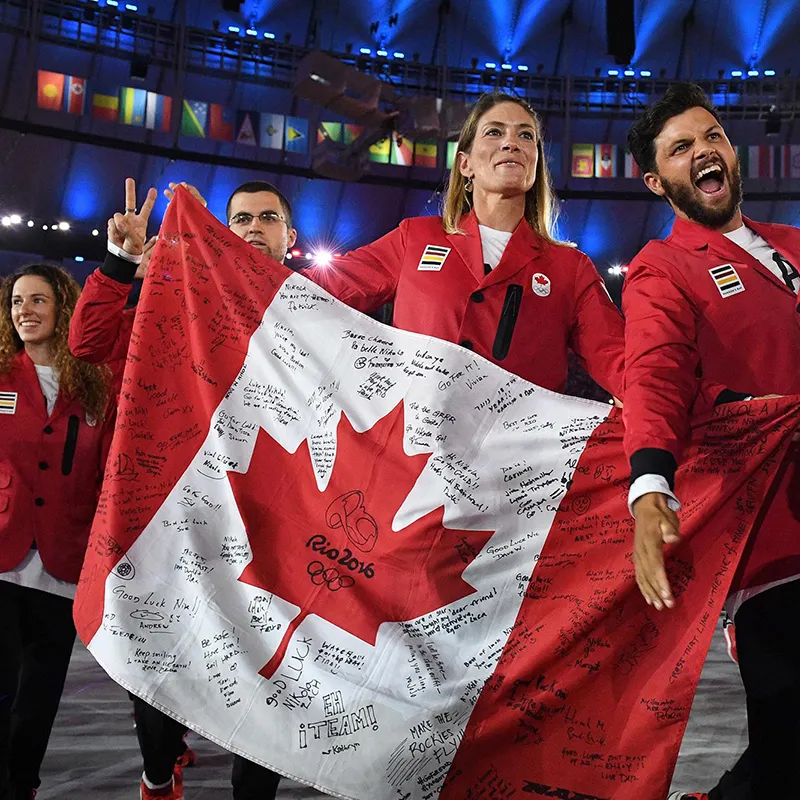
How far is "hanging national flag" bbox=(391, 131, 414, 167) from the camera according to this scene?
16.1 meters

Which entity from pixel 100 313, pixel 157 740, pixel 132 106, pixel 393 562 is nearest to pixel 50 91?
pixel 132 106

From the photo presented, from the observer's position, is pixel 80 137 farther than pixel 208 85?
No

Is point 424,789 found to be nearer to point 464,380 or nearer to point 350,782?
point 350,782

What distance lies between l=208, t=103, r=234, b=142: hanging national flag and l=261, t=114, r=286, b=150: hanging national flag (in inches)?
21.4

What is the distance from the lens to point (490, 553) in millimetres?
2070

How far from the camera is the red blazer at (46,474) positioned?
260cm

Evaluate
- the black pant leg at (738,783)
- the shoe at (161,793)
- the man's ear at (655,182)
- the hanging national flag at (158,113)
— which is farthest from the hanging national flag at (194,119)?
the black pant leg at (738,783)

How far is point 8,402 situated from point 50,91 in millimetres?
13211

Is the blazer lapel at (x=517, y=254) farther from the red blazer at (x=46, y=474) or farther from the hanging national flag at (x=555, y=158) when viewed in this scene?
the hanging national flag at (x=555, y=158)

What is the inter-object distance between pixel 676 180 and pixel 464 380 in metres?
0.71

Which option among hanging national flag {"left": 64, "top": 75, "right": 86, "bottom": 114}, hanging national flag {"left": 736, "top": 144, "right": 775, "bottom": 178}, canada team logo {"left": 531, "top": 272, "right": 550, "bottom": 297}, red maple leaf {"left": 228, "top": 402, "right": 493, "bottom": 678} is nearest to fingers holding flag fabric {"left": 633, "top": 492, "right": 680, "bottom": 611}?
red maple leaf {"left": 228, "top": 402, "right": 493, "bottom": 678}

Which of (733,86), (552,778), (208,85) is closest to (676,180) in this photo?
(552,778)

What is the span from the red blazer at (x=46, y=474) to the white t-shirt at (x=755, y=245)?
6.00ft

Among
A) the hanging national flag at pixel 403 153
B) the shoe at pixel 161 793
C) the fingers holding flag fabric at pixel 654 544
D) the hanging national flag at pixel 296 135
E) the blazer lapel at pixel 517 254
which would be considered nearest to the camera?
the fingers holding flag fabric at pixel 654 544
